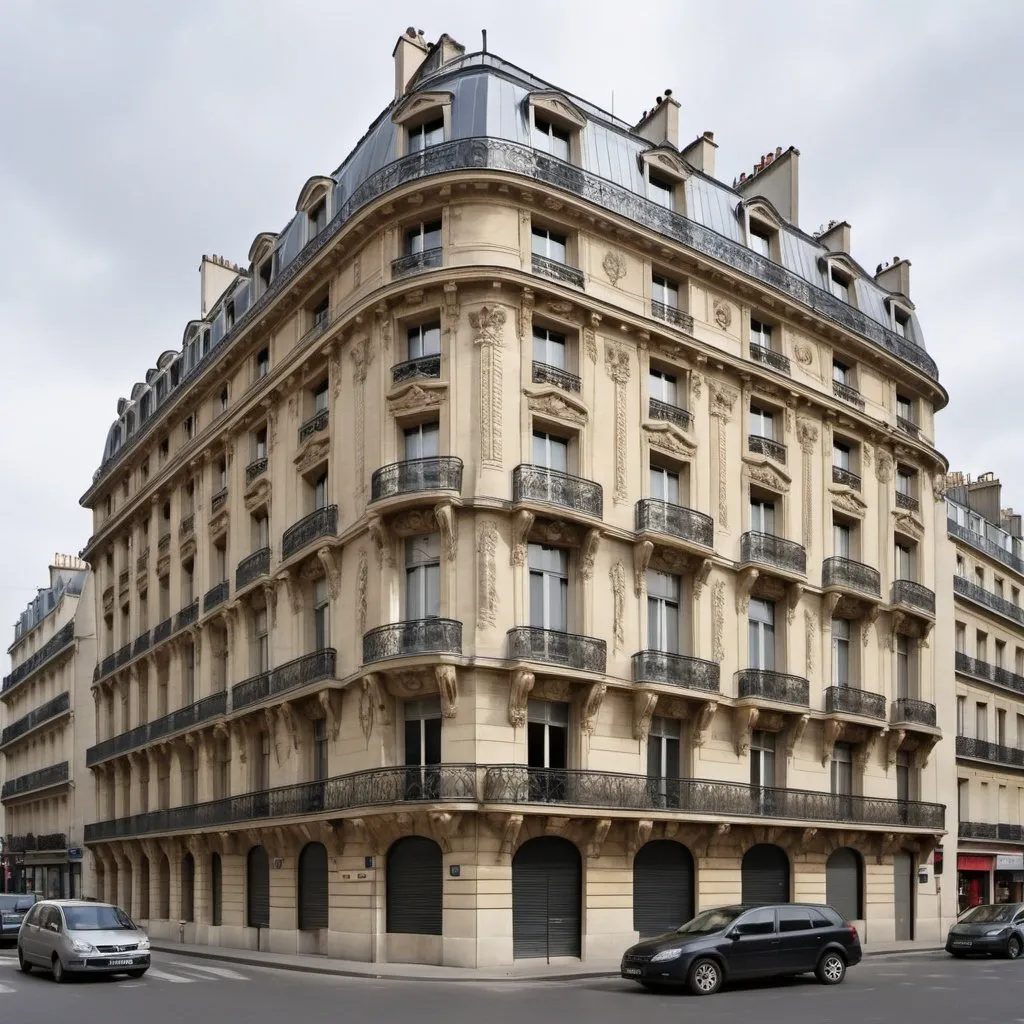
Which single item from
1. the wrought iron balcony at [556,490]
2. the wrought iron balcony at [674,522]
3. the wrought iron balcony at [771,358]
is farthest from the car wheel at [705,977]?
the wrought iron balcony at [771,358]

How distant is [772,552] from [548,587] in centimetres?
701

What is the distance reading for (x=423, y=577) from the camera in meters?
25.3

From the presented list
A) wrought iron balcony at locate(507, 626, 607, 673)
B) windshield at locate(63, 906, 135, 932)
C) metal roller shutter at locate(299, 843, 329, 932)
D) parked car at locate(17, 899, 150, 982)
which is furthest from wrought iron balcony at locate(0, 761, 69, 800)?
wrought iron balcony at locate(507, 626, 607, 673)

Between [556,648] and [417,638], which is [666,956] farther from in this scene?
[417,638]

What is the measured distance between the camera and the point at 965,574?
44312 millimetres

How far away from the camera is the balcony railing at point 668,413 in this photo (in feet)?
92.5

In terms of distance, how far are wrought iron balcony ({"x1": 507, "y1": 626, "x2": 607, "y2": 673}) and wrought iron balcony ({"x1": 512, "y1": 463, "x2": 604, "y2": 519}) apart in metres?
2.59

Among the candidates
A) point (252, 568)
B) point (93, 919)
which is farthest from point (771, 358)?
point (93, 919)

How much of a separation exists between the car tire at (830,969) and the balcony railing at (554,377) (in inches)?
483

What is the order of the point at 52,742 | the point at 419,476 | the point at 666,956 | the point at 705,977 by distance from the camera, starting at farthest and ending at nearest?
1. the point at 52,742
2. the point at 419,476
3. the point at 705,977
4. the point at 666,956

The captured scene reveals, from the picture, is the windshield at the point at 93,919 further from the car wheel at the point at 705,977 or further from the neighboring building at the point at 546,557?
the car wheel at the point at 705,977

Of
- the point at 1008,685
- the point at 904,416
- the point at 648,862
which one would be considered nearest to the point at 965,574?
the point at 1008,685

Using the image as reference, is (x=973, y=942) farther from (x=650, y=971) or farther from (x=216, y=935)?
(x=216, y=935)

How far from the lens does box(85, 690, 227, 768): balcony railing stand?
1351 inches
